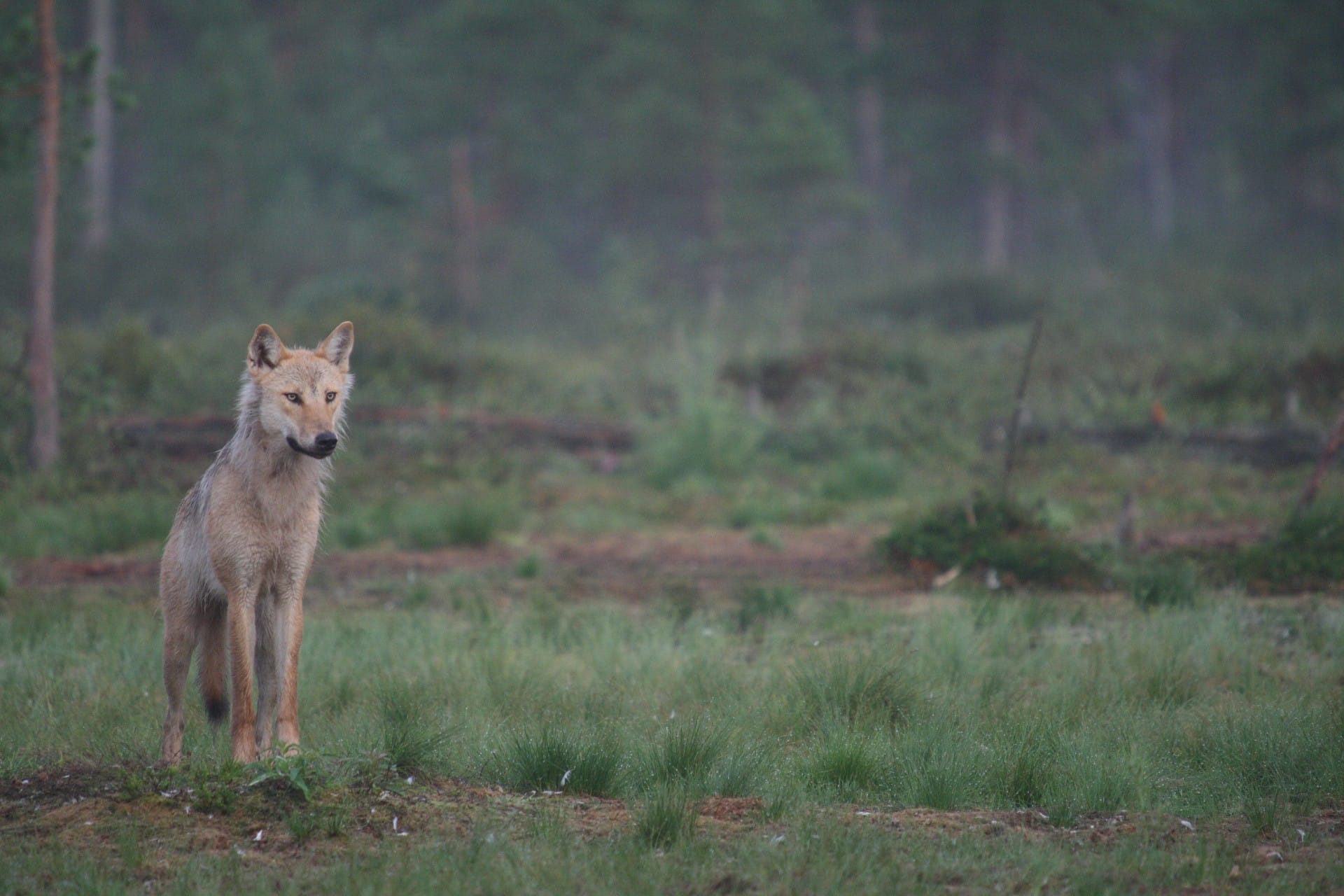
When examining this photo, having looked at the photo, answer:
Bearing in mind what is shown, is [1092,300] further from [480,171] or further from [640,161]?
[480,171]

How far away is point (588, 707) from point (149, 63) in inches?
1901

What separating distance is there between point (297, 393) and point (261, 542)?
714 millimetres

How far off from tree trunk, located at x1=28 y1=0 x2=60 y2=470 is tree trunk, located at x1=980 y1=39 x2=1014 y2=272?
88.4ft

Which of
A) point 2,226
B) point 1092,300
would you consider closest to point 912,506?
point 1092,300

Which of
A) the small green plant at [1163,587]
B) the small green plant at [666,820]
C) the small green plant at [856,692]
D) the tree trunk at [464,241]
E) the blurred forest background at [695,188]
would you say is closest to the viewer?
the small green plant at [666,820]

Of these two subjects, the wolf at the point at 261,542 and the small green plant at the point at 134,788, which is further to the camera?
the wolf at the point at 261,542

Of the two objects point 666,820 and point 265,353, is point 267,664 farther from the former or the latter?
point 666,820

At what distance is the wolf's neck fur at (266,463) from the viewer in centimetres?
572

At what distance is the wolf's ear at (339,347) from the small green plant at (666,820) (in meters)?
2.59

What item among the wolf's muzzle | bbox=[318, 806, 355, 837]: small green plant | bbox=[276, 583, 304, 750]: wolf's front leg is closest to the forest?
bbox=[318, 806, 355, 837]: small green plant

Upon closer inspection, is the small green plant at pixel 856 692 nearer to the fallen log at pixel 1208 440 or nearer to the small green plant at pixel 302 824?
the small green plant at pixel 302 824

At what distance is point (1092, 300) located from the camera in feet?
99.9

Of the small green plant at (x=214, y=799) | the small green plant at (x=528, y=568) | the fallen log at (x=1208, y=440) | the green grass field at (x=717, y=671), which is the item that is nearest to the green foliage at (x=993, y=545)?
the green grass field at (x=717, y=671)

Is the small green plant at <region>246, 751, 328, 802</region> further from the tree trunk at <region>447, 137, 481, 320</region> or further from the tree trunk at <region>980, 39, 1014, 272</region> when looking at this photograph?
the tree trunk at <region>980, 39, 1014, 272</region>
